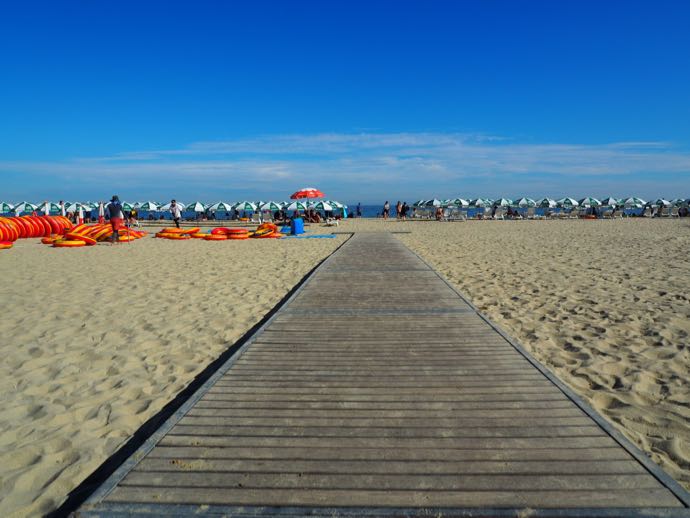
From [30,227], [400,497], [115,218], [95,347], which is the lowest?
[95,347]

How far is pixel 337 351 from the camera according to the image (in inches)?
164

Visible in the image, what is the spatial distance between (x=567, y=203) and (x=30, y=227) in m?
43.6

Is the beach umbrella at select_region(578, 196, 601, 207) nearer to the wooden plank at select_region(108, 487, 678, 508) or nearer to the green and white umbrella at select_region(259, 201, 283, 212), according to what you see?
the green and white umbrella at select_region(259, 201, 283, 212)

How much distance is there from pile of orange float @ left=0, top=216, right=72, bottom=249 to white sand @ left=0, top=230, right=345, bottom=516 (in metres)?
8.51

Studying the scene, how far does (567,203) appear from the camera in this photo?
4247cm

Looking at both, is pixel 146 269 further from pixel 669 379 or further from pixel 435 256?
pixel 669 379

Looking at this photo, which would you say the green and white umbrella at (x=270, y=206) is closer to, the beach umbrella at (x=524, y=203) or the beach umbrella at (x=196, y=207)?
the beach umbrella at (x=196, y=207)

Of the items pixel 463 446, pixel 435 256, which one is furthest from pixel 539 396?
pixel 435 256

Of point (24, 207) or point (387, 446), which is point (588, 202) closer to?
point (387, 446)

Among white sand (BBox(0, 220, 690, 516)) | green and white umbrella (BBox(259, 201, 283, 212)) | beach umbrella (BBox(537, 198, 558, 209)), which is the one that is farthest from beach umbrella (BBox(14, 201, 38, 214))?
beach umbrella (BBox(537, 198, 558, 209))

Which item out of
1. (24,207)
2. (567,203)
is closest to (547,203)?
(567,203)

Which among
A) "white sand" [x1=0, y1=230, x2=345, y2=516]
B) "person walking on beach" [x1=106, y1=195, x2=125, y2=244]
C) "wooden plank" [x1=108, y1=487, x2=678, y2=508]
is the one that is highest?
"person walking on beach" [x1=106, y1=195, x2=125, y2=244]

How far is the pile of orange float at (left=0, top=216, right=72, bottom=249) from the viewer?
57.0 ft

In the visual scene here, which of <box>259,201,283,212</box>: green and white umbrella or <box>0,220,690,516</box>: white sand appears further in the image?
<box>259,201,283,212</box>: green and white umbrella
